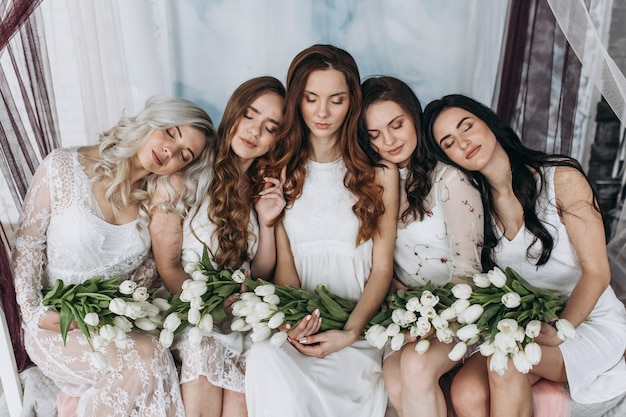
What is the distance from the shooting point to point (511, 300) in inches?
85.4

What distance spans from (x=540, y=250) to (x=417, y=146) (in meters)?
0.67

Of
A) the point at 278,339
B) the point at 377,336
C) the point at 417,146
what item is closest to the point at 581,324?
the point at 377,336

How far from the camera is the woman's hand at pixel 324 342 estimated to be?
2471 mm

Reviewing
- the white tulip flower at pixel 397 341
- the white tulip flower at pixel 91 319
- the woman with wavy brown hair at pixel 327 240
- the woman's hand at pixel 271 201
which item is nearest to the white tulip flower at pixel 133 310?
the white tulip flower at pixel 91 319

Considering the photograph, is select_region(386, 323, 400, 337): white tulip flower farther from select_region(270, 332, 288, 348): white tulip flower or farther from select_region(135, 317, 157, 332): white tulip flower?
select_region(135, 317, 157, 332): white tulip flower

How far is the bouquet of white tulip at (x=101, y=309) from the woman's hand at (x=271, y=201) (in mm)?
655

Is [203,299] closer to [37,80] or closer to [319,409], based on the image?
[319,409]

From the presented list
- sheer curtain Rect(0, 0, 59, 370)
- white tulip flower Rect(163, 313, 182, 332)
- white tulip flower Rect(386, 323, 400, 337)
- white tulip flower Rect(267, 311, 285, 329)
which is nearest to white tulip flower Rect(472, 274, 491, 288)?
white tulip flower Rect(386, 323, 400, 337)

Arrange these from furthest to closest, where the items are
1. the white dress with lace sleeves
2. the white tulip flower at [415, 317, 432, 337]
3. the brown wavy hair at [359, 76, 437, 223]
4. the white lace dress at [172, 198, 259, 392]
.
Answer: the brown wavy hair at [359, 76, 437, 223]
the white dress with lace sleeves
the white lace dress at [172, 198, 259, 392]
the white tulip flower at [415, 317, 432, 337]

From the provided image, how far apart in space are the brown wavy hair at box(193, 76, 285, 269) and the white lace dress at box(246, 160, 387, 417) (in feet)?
0.76

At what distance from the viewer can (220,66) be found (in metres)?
3.68

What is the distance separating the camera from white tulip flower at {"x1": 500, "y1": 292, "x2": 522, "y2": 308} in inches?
85.4

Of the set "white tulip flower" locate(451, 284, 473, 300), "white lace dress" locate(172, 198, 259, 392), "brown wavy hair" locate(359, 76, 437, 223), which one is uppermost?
"brown wavy hair" locate(359, 76, 437, 223)

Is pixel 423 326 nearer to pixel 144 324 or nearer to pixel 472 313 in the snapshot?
pixel 472 313
